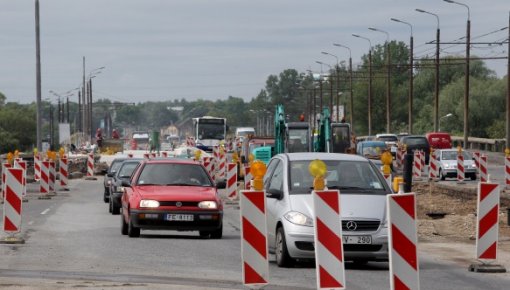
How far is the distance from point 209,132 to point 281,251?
82661 mm

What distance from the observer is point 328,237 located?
12.9 meters

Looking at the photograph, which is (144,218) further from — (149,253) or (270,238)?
(270,238)

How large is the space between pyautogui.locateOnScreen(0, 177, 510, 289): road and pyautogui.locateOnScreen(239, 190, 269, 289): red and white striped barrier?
161 centimetres

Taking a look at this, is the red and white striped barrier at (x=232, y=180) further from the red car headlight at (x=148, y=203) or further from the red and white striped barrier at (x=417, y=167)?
the red and white striped barrier at (x=417, y=167)

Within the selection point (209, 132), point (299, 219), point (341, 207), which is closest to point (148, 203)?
point (299, 219)

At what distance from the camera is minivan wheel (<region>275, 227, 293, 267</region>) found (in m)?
17.3

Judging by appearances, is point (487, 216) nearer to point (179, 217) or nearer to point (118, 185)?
point (179, 217)

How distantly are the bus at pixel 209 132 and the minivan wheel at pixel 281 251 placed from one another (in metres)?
81.1

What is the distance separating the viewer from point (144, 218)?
74.3 ft

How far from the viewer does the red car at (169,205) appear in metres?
22.7

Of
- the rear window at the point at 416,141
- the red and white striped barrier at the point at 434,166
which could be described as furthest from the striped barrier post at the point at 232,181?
the rear window at the point at 416,141

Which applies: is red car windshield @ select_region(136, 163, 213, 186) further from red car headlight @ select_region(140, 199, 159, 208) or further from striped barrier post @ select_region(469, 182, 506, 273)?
striped barrier post @ select_region(469, 182, 506, 273)

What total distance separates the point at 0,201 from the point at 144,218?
18293mm

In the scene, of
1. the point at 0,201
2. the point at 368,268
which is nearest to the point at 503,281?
the point at 368,268
